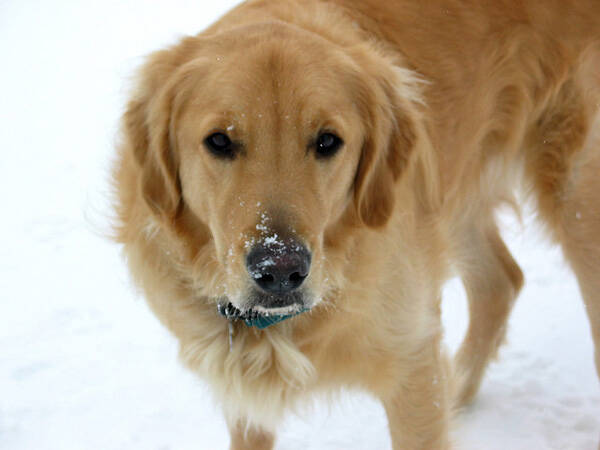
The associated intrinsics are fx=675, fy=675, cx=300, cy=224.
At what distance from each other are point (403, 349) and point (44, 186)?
4717 mm

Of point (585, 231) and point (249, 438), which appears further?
point (585, 231)

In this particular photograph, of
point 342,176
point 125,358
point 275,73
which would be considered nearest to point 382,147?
point 342,176

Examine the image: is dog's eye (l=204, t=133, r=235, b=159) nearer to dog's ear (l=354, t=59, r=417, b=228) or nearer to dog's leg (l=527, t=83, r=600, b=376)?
dog's ear (l=354, t=59, r=417, b=228)

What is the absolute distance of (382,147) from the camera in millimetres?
2605

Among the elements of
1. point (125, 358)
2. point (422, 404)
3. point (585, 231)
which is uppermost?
point (585, 231)

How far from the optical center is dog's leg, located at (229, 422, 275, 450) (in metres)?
3.20

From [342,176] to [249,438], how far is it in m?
1.48

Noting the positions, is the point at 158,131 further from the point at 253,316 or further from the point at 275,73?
the point at 253,316

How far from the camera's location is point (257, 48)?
2.31 meters

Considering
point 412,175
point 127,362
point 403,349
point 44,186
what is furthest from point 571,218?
point 44,186

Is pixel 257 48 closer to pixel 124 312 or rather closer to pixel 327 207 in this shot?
pixel 327 207

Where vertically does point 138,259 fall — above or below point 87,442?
above

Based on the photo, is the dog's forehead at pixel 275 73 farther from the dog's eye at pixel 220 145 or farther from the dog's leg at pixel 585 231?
the dog's leg at pixel 585 231

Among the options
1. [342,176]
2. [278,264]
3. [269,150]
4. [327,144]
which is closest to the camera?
[278,264]
